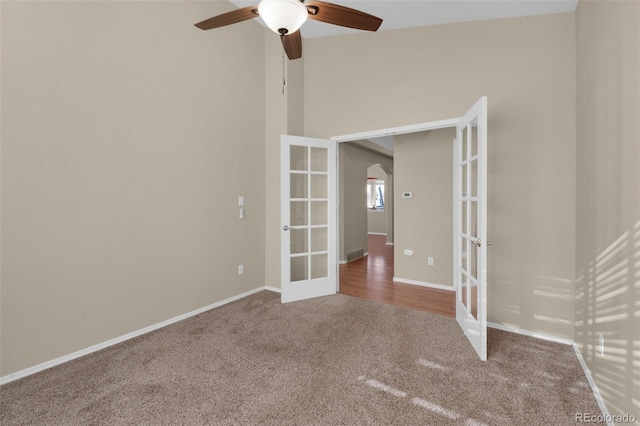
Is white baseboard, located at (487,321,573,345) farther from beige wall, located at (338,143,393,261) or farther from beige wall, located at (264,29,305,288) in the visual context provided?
beige wall, located at (338,143,393,261)

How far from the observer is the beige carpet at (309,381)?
67.2 inches

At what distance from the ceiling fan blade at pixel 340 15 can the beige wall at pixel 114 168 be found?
1.90 meters

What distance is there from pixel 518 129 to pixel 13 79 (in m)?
3.99

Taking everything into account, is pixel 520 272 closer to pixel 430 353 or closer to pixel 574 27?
pixel 430 353

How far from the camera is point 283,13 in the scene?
60.6 inches

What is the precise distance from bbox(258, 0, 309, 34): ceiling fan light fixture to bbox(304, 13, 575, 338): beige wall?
82.3 inches

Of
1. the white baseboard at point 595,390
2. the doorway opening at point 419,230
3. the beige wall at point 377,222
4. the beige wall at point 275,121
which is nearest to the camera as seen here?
the white baseboard at point 595,390

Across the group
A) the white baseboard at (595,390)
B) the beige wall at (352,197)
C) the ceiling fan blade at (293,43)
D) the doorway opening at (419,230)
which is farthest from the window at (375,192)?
the ceiling fan blade at (293,43)

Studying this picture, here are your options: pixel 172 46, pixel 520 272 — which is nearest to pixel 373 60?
pixel 172 46

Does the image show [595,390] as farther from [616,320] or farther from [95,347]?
[95,347]

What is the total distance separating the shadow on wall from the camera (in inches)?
54.1

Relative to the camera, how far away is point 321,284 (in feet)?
12.7

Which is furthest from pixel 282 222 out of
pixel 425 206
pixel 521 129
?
pixel 521 129

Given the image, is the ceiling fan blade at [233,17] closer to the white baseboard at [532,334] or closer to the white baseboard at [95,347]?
the white baseboard at [95,347]
